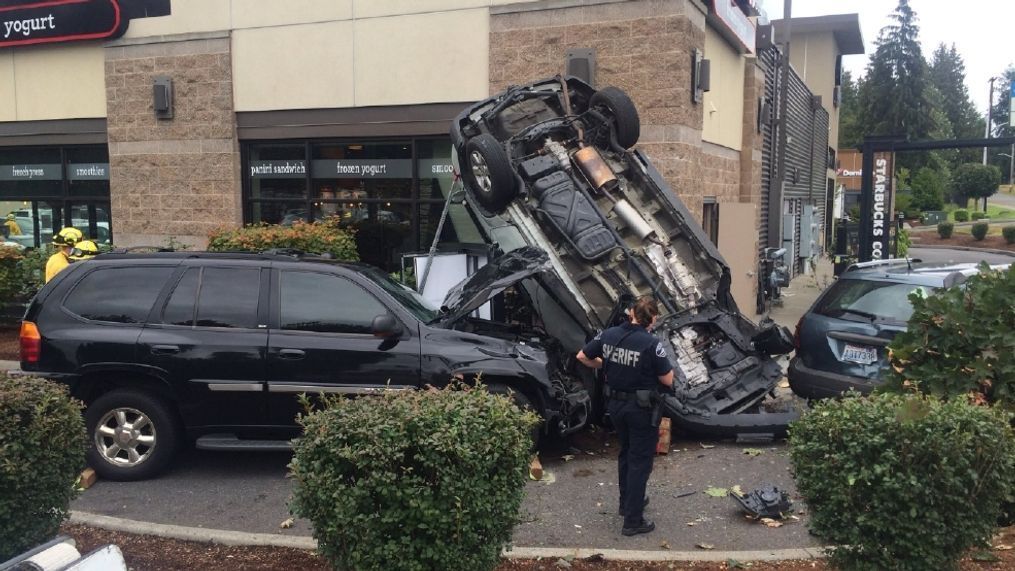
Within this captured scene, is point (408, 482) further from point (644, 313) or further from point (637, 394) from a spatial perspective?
point (644, 313)

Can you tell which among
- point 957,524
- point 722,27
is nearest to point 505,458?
point 957,524

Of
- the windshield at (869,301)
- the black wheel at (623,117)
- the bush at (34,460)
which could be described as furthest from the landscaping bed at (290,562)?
the black wheel at (623,117)

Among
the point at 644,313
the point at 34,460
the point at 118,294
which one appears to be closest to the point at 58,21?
the point at 118,294

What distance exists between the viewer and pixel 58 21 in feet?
46.3

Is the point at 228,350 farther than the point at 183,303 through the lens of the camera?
No

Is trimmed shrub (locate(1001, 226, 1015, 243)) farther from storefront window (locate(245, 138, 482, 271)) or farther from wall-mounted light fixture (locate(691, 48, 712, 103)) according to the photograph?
storefront window (locate(245, 138, 482, 271))

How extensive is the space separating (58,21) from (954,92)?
367 feet

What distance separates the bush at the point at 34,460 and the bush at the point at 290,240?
6.65 meters

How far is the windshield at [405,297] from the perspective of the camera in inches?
270

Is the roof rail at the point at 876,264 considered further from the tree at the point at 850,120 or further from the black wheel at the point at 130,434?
the tree at the point at 850,120

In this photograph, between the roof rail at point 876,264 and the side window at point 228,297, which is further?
the roof rail at point 876,264

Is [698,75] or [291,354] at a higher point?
[698,75]

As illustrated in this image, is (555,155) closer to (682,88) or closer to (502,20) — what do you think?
(682,88)

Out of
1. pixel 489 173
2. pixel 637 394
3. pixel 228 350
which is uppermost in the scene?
pixel 489 173
